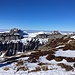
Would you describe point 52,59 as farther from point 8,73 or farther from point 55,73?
point 8,73

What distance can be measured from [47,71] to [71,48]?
14.3 m

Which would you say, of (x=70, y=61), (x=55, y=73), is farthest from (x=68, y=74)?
(x=70, y=61)

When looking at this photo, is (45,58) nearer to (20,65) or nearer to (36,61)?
(36,61)

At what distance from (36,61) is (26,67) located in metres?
3.64

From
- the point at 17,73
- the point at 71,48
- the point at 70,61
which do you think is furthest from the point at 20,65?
the point at 71,48

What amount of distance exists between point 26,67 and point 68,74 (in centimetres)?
564

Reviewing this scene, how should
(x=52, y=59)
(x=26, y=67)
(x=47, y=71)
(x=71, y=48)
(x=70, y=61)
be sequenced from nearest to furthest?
(x=47, y=71) < (x=26, y=67) < (x=70, y=61) < (x=52, y=59) < (x=71, y=48)

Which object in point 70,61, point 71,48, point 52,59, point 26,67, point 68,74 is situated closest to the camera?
point 68,74

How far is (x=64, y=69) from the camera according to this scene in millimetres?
21109

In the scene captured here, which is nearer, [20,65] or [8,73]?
[8,73]

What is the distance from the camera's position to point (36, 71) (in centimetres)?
2045

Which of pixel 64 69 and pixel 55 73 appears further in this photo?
pixel 64 69

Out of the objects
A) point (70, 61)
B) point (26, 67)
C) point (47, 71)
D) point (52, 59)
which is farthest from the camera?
point (52, 59)

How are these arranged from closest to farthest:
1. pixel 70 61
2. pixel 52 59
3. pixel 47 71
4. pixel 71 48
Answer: pixel 47 71 → pixel 70 61 → pixel 52 59 → pixel 71 48
